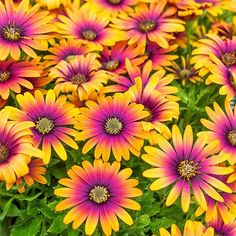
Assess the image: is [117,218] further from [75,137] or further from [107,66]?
[107,66]

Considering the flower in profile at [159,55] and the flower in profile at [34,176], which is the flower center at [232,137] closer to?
the flower in profile at [159,55]

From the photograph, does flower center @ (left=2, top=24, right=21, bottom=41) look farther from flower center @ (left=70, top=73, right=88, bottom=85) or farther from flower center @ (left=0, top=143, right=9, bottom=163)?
flower center @ (left=0, top=143, right=9, bottom=163)

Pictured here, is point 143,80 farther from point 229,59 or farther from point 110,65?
point 229,59

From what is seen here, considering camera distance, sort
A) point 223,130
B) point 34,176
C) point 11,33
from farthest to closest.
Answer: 1. point 11,33
2. point 223,130
3. point 34,176

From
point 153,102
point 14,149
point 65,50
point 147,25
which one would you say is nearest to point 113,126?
point 153,102

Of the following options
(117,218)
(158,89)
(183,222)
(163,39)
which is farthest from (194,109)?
(117,218)
